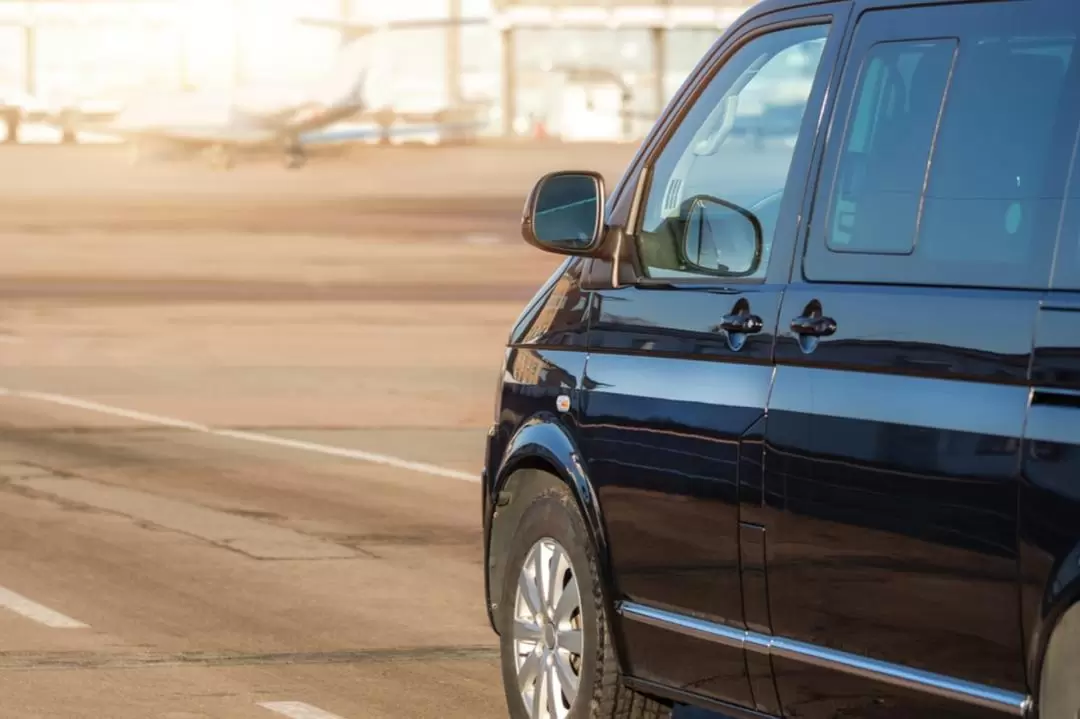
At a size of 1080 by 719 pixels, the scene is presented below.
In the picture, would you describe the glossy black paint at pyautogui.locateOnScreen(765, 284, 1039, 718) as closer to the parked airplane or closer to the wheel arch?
the wheel arch

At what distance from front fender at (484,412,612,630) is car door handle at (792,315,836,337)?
1.11m

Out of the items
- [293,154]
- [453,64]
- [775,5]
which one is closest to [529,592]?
[775,5]

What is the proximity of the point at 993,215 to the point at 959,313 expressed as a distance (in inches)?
8.7

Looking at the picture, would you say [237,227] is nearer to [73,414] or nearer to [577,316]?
[73,414]

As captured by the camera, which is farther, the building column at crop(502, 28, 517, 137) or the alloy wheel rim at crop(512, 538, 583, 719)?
the building column at crop(502, 28, 517, 137)

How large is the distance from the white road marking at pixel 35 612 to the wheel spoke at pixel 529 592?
2.80 m


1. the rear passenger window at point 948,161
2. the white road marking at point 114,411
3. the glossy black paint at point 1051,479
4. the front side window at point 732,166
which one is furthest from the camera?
the white road marking at point 114,411

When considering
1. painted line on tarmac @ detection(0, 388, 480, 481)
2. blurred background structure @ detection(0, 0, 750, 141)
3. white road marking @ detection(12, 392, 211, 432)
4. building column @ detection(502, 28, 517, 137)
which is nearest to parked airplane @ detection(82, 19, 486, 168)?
blurred background structure @ detection(0, 0, 750, 141)

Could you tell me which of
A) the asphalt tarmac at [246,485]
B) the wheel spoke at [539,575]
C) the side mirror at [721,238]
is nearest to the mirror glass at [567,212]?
the side mirror at [721,238]

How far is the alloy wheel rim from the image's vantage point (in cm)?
671

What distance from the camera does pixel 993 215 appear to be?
5.18 m

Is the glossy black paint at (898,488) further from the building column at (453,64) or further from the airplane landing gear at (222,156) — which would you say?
the building column at (453,64)

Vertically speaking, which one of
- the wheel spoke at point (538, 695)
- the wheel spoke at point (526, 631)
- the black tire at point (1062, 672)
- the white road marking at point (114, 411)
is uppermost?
the black tire at point (1062, 672)

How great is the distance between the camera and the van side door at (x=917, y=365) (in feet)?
16.4
